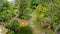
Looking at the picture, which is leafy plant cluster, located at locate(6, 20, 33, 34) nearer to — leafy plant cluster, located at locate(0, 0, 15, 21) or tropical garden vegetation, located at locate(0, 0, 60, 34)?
tropical garden vegetation, located at locate(0, 0, 60, 34)

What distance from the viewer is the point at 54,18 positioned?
647 cm

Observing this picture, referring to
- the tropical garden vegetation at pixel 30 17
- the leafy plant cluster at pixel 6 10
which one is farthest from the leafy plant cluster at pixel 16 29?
the leafy plant cluster at pixel 6 10

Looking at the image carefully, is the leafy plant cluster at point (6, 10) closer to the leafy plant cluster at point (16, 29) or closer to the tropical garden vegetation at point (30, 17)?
the tropical garden vegetation at point (30, 17)

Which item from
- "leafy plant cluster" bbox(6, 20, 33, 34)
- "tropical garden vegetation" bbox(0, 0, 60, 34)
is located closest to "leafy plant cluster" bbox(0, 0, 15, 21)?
"tropical garden vegetation" bbox(0, 0, 60, 34)

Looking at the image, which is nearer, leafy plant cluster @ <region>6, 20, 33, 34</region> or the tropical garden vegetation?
the tropical garden vegetation

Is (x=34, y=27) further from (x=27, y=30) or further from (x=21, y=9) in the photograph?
(x=21, y=9)

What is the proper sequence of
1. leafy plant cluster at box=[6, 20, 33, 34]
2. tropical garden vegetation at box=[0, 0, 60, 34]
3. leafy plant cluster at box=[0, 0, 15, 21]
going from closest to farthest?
tropical garden vegetation at box=[0, 0, 60, 34] → leafy plant cluster at box=[6, 20, 33, 34] → leafy plant cluster at box=[0, 0, 15, 21]

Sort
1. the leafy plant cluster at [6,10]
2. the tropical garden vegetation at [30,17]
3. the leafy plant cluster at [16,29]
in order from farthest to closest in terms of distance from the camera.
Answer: the leafy plant cluster at [6,10], the leafy plant cluster at [16,29], the tropical garden vegetation at [30,17]

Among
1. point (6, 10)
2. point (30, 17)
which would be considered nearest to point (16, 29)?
point (6, 10)

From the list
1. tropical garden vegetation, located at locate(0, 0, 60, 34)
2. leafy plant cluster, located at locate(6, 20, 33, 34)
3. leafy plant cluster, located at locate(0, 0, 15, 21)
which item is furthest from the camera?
leafy plant cluster, located at locate(0, 0, 15, 21)

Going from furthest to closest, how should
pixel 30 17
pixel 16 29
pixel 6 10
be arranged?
pixel 30 17
pixel 6 10
pixel 16 29

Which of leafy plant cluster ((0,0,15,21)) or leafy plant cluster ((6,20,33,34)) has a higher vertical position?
leafy plant cluster ((0,0,15,21))

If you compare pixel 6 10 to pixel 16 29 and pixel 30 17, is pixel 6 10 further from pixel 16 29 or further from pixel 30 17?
pixel 16 29


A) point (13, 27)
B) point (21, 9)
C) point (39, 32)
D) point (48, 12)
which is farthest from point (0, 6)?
point (48, 12)
